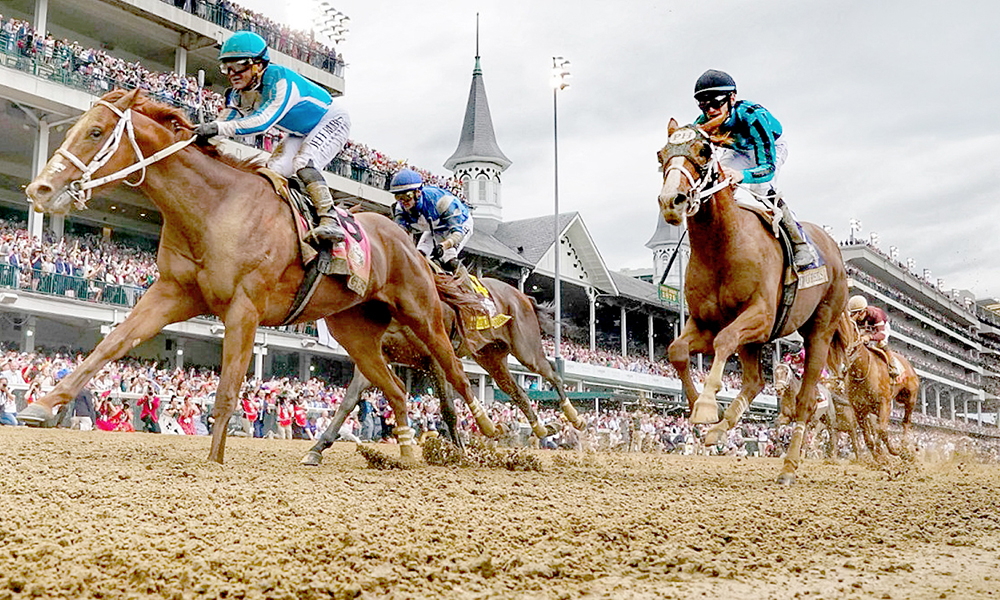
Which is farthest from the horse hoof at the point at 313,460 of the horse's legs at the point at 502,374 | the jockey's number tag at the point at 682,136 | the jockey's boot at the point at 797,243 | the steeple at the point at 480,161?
the steeple at the point at 480,161

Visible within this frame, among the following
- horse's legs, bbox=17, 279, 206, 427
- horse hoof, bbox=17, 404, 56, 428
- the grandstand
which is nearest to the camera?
horse hoof, bbox=17, 404, 56, 428

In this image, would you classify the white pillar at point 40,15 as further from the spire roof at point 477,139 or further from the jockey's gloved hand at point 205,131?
the spire roof at point 477,139

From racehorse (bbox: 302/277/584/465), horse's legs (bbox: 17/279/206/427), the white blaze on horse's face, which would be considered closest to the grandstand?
racehorse (bbox: 302/277/584/465)

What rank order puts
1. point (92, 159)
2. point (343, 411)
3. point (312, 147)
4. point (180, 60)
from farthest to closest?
point (180, 60)
point (343, 411)
point (312, 147)
point (92, 159)

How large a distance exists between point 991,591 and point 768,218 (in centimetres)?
498

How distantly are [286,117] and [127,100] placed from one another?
4.37 ft

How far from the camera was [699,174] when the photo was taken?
22.6 ft

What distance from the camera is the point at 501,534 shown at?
351 cm

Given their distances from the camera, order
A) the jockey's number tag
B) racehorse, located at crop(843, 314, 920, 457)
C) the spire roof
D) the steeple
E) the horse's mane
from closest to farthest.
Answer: the horse's mane, the jockey's number tag, racehorse, located at crop(843, 314, 920, 457), the steeple, the spire roof

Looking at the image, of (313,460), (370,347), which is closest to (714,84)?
(370,347)

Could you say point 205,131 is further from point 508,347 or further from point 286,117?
point 508,347

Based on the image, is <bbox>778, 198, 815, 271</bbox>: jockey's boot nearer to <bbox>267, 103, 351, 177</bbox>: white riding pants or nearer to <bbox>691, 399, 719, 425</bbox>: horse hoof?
<bbox>691, 399, 719, 425</bbox>: horse hoof

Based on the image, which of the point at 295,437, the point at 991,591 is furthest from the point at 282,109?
the point at 295,437

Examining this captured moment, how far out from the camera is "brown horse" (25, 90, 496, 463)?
595 centimetres
